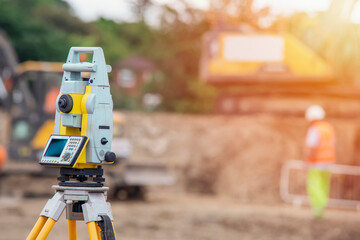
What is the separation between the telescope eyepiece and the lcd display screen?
0.58 ft

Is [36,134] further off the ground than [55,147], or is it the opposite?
[55,147]

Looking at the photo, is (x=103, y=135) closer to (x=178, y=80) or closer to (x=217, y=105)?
(x=217, y=105)

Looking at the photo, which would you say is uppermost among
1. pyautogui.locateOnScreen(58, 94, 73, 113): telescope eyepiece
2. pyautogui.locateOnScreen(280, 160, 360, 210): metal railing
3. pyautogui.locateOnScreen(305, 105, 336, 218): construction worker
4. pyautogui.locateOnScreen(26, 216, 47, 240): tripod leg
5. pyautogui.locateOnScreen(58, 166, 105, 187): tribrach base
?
pyautogui.locateOnScreen(58, 94, 73, 113): telescope eyepiece

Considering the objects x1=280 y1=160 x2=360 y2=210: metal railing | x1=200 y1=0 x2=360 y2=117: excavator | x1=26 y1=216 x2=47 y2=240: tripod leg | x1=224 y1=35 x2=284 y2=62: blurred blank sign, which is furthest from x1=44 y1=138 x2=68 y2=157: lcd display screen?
x1=224 y1=35 x2=284 y2=62: blurred blank sign

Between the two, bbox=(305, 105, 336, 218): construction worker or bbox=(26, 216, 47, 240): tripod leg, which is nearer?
bbox=(26, 216, 47, 240): tripod leg

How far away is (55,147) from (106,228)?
1.81 feet

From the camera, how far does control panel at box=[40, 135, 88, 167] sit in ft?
13.9

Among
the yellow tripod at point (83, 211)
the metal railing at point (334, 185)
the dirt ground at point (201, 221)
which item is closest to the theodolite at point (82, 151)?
the yellow tripod at point (83, 211)

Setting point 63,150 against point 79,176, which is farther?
point 79,176

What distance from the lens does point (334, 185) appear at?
16547 mm

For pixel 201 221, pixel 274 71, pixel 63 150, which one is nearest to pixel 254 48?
pixel 274 71

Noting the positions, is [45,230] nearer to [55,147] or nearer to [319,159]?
[55,147]

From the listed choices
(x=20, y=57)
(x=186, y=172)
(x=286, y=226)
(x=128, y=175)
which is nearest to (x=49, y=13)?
(x=20, y=57)

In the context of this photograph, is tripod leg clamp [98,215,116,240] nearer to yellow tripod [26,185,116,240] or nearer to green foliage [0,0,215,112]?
yellow tripod [26,185,116,240]
